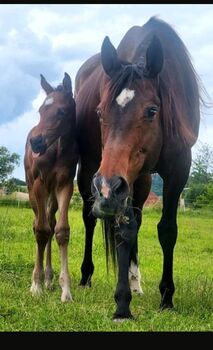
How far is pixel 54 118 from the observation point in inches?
223

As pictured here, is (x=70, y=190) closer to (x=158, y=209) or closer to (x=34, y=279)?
(x=34, y=279)

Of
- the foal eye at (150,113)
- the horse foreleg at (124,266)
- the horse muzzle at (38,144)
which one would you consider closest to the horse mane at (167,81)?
the foal eye at (150,113)

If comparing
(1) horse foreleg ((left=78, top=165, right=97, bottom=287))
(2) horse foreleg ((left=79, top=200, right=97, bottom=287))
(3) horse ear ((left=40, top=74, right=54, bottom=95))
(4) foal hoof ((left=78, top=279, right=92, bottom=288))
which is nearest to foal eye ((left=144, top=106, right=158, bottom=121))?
(3) horse ear ((left=40, top=74, right=54, bottom=95))

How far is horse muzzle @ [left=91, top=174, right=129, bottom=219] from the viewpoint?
377 centimetres

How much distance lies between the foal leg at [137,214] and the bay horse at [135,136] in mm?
12

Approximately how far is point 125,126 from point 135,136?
→ 0.11 m

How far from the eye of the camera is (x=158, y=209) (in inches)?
890

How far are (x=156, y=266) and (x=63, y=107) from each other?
18.6 feet

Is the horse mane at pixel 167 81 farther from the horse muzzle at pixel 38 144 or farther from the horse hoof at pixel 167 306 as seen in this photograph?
the horse hoof at pixel 167 306

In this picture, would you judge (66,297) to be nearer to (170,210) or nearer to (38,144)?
(170,210)

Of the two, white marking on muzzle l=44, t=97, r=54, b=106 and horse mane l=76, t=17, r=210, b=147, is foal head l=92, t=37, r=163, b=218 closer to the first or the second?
horse mane l=76, t=17, r=210, b=147

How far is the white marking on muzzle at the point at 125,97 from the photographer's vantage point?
4234mm

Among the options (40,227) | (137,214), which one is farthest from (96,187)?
(137,214)

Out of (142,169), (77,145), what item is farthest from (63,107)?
(142,169)
